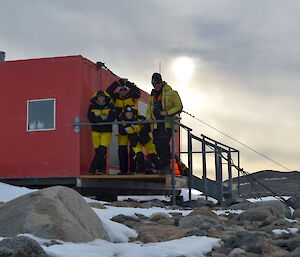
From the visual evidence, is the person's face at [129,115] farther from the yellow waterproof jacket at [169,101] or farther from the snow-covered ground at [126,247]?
the snow-covered ground at [126,247]

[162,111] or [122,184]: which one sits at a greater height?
[162,111]

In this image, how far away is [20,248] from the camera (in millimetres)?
3398

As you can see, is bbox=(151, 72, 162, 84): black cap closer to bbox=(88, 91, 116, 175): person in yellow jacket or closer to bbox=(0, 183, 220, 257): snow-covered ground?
bbox=(88, 91, 116, 175): person in yellow jacket

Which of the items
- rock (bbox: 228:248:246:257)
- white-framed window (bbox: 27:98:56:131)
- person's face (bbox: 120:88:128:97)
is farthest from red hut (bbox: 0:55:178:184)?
rock (bbox: 228:248:246:257)

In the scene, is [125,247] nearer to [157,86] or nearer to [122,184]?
[157,86]

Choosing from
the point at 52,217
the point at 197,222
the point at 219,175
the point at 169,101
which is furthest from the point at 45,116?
the point at 52,217

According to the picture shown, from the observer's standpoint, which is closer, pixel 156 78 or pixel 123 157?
pixel 156 78

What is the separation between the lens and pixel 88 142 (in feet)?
39.4

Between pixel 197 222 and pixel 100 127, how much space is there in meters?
5.10

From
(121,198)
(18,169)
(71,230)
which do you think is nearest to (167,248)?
(71,230)

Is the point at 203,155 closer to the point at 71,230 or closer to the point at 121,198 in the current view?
the point at 121,198

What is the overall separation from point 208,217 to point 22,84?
6815 millimetres

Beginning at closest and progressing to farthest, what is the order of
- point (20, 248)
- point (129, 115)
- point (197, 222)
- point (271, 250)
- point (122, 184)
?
point (20, 248), point (271, 250), point (197, 222), point (129, 115), point (122, 184)

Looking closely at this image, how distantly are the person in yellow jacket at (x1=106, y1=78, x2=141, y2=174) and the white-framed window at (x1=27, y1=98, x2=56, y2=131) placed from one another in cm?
135
